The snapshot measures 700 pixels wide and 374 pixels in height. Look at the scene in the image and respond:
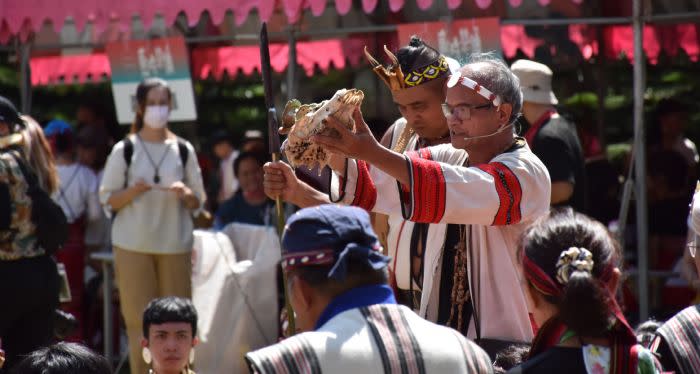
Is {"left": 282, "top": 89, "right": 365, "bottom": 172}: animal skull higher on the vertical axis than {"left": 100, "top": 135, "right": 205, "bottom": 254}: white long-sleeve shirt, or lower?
higher

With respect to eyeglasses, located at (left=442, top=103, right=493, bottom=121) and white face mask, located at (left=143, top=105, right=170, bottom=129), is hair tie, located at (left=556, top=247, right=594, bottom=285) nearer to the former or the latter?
eyeglasses, located at (left=442, top=103, right=493, bottom=121)

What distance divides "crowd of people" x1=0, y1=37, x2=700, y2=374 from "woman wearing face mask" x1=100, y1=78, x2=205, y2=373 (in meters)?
1.14

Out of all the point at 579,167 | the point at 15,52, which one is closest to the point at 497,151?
the point at 579,167

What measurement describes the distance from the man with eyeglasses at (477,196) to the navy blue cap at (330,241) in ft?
2.39

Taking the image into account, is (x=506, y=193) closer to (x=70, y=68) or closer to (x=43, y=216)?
(x=43, y=216)

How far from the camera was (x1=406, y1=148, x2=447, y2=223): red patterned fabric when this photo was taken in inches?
133

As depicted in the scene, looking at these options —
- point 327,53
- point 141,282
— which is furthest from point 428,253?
point 327,53

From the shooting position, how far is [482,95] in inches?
142

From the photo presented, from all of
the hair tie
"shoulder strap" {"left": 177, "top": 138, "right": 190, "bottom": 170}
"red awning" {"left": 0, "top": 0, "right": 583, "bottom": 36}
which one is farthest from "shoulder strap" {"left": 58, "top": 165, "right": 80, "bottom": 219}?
the hair tie

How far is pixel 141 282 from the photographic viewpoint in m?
7.25

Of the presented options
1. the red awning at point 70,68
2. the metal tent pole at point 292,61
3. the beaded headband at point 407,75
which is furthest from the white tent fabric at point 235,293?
the beaded headband at point 407,75

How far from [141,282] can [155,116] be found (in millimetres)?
1031

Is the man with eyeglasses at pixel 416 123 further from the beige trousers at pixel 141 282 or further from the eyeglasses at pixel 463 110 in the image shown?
the beige trousers at pixel 141 282

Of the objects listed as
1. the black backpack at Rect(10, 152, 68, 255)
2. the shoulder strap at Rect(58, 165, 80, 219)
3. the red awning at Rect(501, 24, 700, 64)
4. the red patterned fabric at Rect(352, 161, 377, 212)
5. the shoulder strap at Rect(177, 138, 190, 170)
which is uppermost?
the red patterned fabric at Rect(352, 161, 377, 212)
